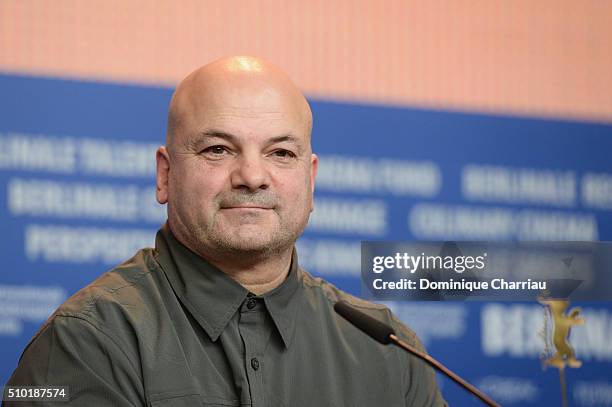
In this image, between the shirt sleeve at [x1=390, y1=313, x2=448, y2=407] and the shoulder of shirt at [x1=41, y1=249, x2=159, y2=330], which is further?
the shirt sleeve at [x1=390, y1=313, x2=448, y2=407]

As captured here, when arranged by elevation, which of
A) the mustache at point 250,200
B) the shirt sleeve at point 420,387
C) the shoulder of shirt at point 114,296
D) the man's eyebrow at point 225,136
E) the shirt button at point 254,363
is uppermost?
the man's eyebrow at point 225,136

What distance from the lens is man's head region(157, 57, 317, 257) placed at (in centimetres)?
193

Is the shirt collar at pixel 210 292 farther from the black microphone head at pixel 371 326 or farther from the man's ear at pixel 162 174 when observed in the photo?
the black microphone head at pixel 371 326

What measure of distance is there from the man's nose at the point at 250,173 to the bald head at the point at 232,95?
0.32 ft

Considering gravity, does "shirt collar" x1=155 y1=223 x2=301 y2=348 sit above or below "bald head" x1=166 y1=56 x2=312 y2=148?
below

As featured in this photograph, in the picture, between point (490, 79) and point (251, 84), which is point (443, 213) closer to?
point (490, 79)

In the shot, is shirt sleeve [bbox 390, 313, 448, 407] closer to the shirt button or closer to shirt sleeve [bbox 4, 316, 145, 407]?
the shirt button

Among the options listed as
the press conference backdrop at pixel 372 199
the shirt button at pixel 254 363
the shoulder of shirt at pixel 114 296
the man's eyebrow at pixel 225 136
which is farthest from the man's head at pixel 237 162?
the press conference backdrop at pixel 372 199

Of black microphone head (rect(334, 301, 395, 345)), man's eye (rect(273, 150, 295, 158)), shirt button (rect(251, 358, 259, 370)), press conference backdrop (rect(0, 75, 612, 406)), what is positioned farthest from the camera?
Result: press conference backdrop (rect(0, 75, 612, 406))

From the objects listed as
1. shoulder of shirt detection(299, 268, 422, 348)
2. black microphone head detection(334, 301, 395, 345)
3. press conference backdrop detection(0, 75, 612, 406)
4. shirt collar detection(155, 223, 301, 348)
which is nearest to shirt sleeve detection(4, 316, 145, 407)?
shirt collar detection(155, 223, 301, 348)

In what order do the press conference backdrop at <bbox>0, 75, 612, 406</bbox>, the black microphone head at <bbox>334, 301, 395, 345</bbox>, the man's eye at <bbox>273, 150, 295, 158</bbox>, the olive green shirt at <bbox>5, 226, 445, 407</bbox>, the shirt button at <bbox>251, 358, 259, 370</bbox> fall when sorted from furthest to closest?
the press conference backdrop at <bbox>0, 75, 612, 406</bbox>, the man's eye at <bbox>273, 150, 295, 158</bbox>, the shirt button at <bbox>251, 358, 259, 370</bbox>, the olive green shirt at <bbox>5, 226, 445, 407</bbox>, the black microphone head at <bbox>334, 301, 395, 345</bbox>

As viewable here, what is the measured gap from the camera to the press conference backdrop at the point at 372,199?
2713mm

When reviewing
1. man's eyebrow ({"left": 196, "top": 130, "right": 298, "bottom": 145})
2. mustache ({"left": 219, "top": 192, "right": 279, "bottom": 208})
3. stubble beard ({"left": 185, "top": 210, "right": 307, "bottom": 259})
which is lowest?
stubble beard ({"left": 185, "top": 210, "right": 307, "bottom": 259})

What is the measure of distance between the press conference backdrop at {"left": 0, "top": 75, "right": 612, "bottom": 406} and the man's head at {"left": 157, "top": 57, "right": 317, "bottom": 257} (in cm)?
81
